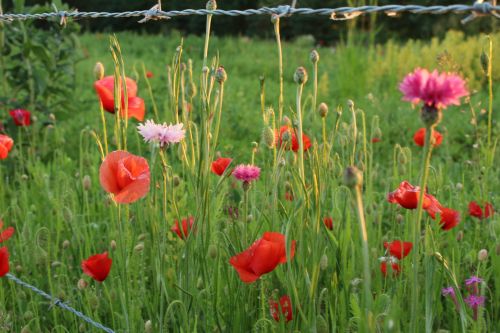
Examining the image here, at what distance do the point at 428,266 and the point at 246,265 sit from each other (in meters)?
0.28

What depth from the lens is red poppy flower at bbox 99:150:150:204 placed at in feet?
3.55

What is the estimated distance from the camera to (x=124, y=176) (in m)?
1.09

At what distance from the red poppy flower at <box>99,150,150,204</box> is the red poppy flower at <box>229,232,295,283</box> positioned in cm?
18

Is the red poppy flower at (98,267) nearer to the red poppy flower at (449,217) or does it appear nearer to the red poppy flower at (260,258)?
the red poppy flower at (260,258)

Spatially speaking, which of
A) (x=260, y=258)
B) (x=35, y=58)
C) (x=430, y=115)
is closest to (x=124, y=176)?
(x=260, y=258)

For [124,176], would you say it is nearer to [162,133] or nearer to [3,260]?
[162,133]

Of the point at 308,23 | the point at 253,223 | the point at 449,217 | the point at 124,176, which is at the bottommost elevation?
the point at 308,23

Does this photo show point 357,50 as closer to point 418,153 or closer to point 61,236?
point 418,153

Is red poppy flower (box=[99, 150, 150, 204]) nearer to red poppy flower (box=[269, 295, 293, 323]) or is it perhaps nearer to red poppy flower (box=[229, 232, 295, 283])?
red poppy flower (box=[229, 232, 295, 283])

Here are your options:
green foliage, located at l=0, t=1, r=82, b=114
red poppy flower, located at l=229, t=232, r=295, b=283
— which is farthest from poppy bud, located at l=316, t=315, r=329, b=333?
green foliage, located at l=0, t=1, r=82, b=114

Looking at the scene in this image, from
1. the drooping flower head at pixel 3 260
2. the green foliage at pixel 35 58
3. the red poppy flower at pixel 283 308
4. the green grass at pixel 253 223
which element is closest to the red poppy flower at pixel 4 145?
the green grass at pixel 253 223

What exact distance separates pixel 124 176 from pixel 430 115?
532 mm

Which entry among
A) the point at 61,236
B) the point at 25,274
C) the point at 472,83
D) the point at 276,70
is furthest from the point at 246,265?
the point at 276,70

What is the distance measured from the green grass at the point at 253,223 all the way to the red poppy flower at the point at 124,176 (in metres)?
0.05
